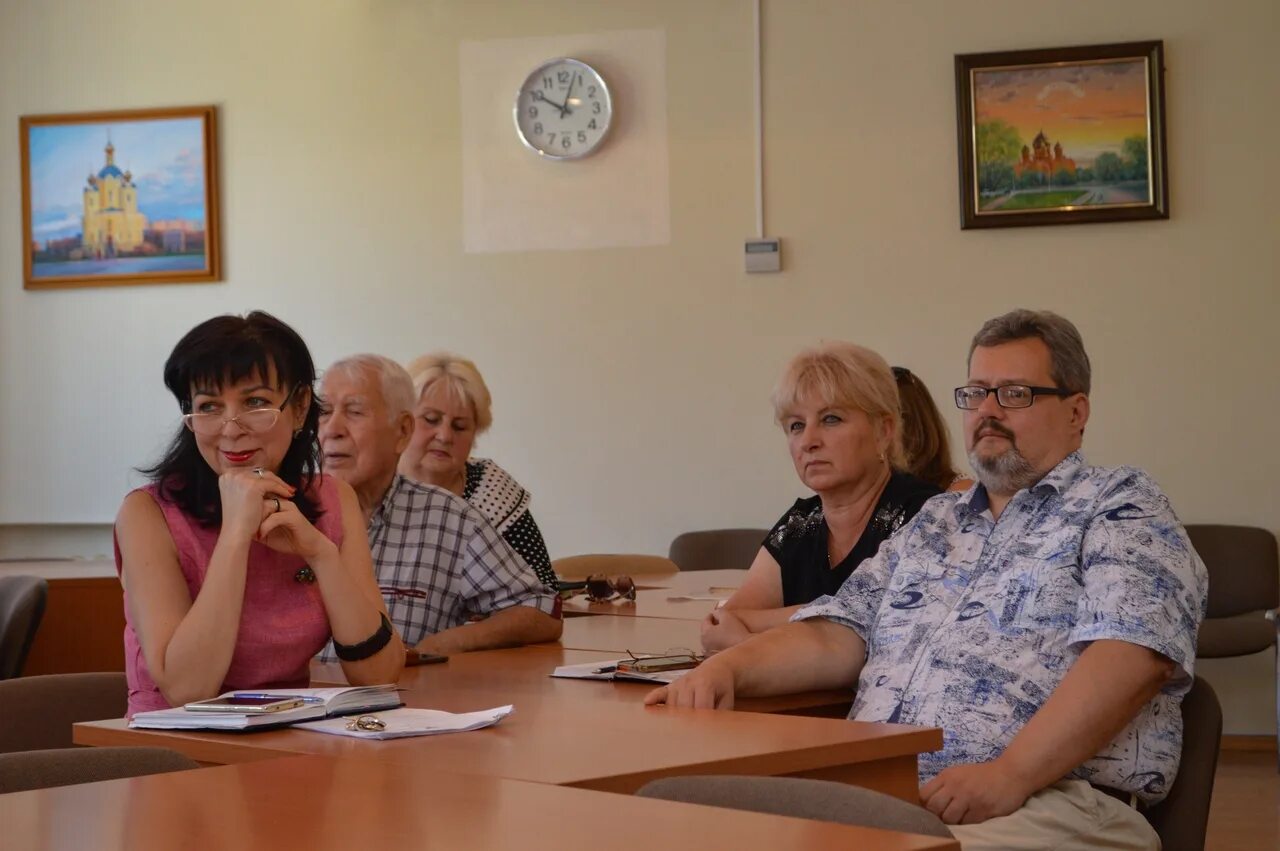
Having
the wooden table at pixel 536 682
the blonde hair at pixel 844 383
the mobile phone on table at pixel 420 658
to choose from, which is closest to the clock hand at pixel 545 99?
the blonde hair at pixel 844 383

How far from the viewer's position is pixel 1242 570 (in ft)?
19.7

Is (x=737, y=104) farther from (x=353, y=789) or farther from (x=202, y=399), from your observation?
(x=353, y=789)

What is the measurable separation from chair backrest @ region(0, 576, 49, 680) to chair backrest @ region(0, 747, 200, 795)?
84.2 inches

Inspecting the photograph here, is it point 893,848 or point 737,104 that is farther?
point 737,104

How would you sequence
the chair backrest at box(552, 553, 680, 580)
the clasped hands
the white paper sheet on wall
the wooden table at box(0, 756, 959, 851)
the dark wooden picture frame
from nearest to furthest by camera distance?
1. the wooden table at box(0, 756, 959, 851)
2. the clasped hands
3. the chair backrest at box(552, 553, 680, 580)
4. the dark wooden picture frame
5. the white paper sheet on wall

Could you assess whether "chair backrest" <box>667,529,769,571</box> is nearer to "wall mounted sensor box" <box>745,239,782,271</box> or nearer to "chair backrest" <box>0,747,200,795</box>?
"wall mounted sensor box" <box>745,239,782,271</box>

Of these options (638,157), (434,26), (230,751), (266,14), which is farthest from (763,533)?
(230,751)

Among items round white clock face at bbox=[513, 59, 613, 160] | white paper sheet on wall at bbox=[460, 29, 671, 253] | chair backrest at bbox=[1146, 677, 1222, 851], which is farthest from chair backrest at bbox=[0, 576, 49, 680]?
round white clock face at bbox=[513, 59, 613, 160]

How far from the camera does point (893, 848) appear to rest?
1.39 m

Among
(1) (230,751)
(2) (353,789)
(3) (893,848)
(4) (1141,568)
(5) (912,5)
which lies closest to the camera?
(3) (893,848)

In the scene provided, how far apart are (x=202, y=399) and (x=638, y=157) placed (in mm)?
4064

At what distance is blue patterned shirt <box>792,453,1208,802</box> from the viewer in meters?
2.46

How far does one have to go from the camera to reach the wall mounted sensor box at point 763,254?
643 cm

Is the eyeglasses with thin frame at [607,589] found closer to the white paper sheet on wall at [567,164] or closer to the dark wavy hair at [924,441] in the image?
the dark wavy hair at [924,441]
